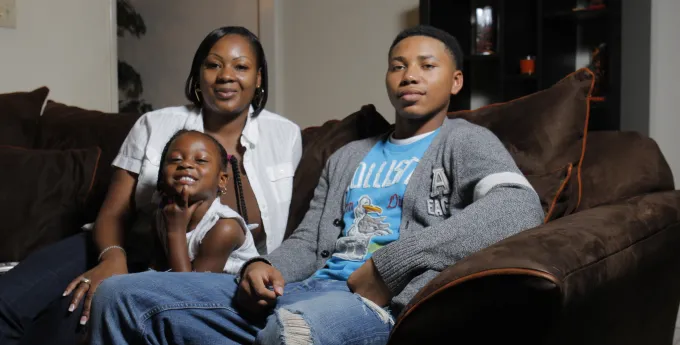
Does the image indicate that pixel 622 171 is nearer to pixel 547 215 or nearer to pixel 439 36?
pixel 547 215

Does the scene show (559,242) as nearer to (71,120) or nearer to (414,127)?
(414,127)

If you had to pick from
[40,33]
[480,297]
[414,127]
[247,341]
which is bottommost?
[247,341]

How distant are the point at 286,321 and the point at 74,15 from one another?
8.15 ft

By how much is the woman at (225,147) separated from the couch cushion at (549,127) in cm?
58

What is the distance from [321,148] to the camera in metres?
2.03

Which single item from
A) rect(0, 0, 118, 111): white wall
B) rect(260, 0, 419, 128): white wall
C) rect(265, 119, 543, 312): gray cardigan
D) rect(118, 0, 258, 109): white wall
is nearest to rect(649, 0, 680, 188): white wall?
rect(260, 0, 419, 128): white wall

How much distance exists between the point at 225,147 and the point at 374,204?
50 centimetres

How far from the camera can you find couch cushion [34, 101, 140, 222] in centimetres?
223

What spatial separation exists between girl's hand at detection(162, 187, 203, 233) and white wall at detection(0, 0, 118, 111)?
1.71 m

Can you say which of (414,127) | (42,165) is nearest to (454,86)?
(414,127)

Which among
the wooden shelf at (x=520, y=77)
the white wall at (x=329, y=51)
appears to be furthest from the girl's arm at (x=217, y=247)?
the white wall at (x=329, y=51)

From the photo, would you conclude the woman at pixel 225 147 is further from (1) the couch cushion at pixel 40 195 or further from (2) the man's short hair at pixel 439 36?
(2) the man's short hair at pixel 439 36

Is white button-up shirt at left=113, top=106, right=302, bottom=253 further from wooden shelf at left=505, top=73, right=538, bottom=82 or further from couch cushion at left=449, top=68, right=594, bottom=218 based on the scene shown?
wooden shelf at left=505, top=73, right=538, bottom=82

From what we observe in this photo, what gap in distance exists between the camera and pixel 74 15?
329 cm
